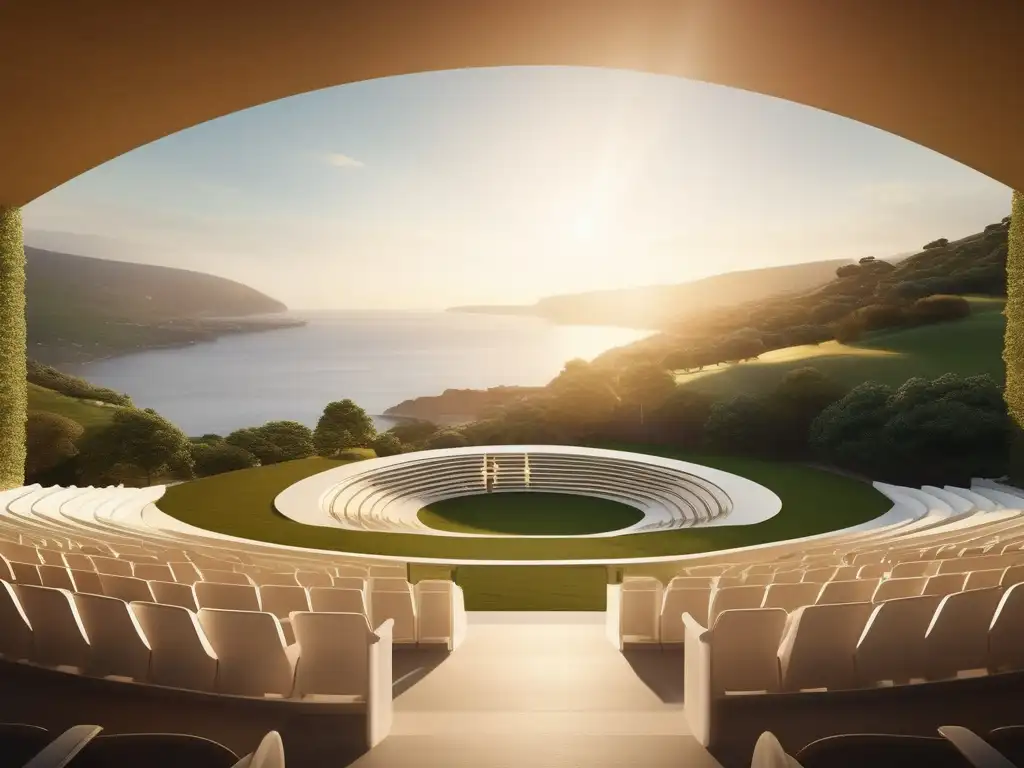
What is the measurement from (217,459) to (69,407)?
6.90 metres

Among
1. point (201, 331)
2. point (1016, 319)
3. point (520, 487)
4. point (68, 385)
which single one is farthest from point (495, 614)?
point (201, 331)

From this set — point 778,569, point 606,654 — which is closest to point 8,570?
point 606,654

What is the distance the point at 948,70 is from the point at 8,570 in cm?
927

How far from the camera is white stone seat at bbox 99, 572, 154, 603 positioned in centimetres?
434

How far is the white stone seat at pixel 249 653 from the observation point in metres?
3.39

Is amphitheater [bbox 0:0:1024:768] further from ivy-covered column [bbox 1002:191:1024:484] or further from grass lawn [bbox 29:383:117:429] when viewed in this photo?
grass lawn [bbox 29:383:117:429]

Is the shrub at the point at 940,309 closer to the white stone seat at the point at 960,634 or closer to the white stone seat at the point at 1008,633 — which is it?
the white stone seat at the point at 1008,633

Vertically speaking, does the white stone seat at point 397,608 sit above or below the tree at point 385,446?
above

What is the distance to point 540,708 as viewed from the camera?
412 centimetres

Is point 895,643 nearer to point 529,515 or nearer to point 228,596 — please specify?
point 228,596

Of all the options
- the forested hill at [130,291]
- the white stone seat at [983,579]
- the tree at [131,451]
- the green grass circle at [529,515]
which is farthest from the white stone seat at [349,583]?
the forested hill at [130,291]

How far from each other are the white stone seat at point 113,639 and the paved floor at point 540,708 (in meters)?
1.35

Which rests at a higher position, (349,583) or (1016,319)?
(1016,319)

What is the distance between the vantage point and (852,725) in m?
3.28
